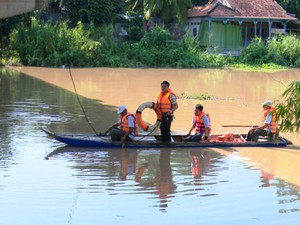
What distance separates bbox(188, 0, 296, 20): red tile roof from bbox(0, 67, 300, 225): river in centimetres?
2538

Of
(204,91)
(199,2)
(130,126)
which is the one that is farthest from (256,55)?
(130,126)

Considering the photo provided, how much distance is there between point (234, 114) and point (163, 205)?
1096 centimetres

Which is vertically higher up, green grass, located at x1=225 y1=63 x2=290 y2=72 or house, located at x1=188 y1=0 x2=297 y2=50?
house, located at x1=188 y1=0 x2=297 y2=50

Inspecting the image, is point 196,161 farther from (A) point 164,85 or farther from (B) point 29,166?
(B) point 29,166

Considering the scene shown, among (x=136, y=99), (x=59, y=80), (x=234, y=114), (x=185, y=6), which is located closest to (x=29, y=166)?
(x=234, y=114)

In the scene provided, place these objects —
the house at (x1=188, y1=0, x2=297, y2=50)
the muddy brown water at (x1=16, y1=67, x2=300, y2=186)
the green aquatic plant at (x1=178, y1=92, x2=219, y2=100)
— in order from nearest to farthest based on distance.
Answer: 1. the muddy brown water at (x1=16, y1=67, x2=300, y2=186)
2. the green aquatic plant at (x1=178, y1=92, x2=219, y2=100)
3. the house at (x1=188, y1=0, x2=297, y2=50)

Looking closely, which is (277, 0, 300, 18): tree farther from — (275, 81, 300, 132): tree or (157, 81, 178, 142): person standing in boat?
(275, 81, 300, 132): tree

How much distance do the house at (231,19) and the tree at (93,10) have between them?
680 cm

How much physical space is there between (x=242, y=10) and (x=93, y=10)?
11.8m

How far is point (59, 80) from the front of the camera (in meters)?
30.9

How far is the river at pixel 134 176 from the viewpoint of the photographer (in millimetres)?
8719

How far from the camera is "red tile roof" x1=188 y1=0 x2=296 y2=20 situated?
46.3m

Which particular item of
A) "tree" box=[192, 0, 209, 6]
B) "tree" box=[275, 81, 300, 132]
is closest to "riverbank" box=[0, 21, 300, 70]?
"tree" box=[192, 0, 209, 6]

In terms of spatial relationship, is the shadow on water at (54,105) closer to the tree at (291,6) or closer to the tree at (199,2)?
the tree at (199,2)
